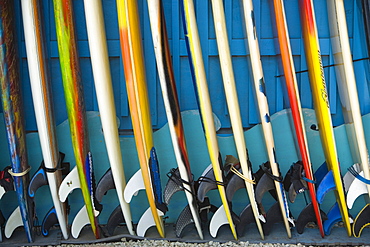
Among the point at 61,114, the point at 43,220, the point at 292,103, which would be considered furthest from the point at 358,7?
the point at 43,220

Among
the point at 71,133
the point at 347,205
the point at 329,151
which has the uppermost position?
the point at 71,133

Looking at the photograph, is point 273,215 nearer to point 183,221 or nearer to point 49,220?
point 183,221

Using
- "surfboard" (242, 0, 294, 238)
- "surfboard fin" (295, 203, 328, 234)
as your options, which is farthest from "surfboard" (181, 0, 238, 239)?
"surfboard fin" (295, 203, 328, 234)

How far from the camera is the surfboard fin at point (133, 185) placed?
203 cm

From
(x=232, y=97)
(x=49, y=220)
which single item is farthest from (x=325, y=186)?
(x=49, y=220)

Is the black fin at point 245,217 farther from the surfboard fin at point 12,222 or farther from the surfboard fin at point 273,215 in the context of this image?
the surfboard fin at point 12,222

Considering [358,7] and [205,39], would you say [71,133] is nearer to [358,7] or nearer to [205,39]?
[205,39]

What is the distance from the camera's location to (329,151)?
2.00 m

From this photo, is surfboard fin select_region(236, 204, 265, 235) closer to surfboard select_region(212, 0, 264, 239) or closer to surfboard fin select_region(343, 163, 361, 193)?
surfboard select_region(212, 0, 264, 239)

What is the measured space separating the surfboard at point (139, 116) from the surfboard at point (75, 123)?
226mm

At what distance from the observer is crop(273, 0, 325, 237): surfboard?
1.91 metres

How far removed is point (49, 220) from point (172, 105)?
0.93 m

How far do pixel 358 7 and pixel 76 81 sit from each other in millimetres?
1534

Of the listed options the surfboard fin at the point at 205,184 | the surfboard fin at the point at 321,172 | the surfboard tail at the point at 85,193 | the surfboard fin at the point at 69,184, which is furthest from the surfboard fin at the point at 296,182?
the surfboard fin at the point at 69,184
